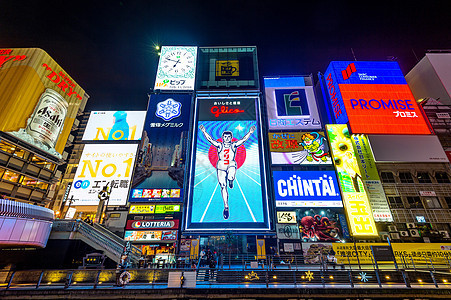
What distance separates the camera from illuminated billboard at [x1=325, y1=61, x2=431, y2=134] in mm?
30297

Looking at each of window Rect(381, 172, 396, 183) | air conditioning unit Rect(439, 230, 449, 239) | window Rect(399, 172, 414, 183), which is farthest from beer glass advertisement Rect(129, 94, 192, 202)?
air conditioning unit Rect(439, 230, 449, 239)

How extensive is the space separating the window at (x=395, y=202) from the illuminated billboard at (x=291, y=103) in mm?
12949

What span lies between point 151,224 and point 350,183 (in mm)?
24331

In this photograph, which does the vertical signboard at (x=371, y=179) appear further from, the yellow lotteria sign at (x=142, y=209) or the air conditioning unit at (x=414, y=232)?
the yellow lotteria sign at (x=142, y=209)

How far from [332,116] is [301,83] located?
7.32 metres

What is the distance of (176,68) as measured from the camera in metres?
34.9

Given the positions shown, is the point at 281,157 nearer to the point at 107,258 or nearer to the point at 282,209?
the point at 282,209

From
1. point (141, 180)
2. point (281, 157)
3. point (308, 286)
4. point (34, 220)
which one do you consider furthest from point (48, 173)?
point (308, 286)

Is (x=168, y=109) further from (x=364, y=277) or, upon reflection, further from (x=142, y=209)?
(x=364, y=277)

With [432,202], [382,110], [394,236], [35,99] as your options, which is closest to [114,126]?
[35,99]

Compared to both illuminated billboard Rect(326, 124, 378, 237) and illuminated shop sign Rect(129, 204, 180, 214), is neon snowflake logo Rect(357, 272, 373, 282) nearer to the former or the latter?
illuminated billboard Rect(326, 124, 378, 237)

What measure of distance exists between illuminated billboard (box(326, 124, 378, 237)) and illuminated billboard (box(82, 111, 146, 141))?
1186 inches

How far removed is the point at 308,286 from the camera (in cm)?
1178

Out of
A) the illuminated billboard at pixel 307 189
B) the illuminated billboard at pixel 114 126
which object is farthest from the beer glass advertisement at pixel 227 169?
the illuminated billboard at pixel 114 126
